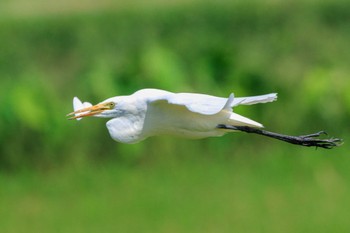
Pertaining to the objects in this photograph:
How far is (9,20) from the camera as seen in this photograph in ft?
36.4

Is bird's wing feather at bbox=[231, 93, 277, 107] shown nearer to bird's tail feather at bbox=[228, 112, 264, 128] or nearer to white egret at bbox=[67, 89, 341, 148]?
white egret at bbox=[67, 89, 341, 148]

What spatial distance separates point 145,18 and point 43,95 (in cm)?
244

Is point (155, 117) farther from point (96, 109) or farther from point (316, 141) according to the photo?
point (316, 141)

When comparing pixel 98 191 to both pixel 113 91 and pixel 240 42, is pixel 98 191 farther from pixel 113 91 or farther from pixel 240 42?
pixel 240 42

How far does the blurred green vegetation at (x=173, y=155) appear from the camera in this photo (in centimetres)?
752

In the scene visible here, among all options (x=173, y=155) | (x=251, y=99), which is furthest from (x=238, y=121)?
(x=173, y=155)

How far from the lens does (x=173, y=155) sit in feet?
27.0

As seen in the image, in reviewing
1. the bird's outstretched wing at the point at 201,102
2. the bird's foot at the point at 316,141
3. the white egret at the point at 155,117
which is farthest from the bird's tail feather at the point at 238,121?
the bird's foot at the point at 316,141

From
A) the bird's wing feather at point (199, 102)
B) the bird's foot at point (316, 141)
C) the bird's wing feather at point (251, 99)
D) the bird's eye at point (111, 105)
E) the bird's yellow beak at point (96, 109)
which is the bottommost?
the bird's yellow beak at point (96, 109)

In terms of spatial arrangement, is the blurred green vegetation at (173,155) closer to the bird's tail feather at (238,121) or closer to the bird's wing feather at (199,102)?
the bird's tail feather at (238,121)

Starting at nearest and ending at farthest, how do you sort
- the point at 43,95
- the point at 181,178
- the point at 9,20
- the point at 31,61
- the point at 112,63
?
the point at 181,178 → the point at 43,95 → the point at 112,63 → the point at 31,61 → the point at 9,20

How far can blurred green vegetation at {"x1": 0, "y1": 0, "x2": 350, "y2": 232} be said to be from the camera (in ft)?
24.7

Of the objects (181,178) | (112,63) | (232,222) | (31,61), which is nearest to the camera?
(232,222)

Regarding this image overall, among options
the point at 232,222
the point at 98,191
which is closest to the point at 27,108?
the point at 98,191
